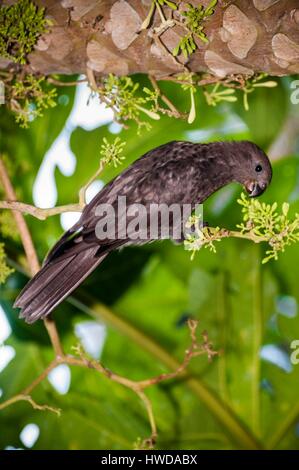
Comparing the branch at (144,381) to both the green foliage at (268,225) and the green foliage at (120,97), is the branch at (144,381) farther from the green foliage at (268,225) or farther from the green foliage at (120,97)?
the green foliage at (120,97)

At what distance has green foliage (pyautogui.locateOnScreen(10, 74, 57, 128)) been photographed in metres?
1.52

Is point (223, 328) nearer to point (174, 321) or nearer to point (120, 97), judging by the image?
point (174, 321)

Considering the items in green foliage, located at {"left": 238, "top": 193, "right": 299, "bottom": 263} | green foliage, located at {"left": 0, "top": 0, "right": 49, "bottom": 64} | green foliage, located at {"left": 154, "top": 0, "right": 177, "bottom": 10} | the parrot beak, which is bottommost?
green foliage, located at {"left": 238, "top": 193, "right": 299, "bottom": 263}

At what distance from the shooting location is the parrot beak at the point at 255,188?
4.81 feet

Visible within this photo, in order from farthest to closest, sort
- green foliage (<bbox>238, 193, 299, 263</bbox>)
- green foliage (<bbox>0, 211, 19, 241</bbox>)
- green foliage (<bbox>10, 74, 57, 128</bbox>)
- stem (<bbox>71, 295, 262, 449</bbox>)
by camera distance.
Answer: stem (<bbox>71, 295, 262, 449</bbox>)
green foliage (<bbox>0, 211, 19, 241</bbox>)
green foliage (<bbox>10, 74, 57, 128</bbox>)
green foliage (<bbox>238, 193, 299, 263</bbox>)

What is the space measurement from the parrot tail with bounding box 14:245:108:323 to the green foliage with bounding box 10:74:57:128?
1.14 feet

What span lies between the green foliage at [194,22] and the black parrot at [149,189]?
0.31m

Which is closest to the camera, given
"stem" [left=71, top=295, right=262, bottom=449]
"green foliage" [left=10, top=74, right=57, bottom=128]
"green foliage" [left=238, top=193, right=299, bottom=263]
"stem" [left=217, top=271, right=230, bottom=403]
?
"green foliage" [left=238, top=193, right=299, bottom=263]

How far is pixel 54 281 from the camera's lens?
1463 mm

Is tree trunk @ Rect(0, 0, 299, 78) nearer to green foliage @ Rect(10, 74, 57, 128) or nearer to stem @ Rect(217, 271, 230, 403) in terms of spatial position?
green foliage @ Rect(10, 74, 57, 128)

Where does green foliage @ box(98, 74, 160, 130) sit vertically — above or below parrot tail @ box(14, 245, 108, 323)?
above

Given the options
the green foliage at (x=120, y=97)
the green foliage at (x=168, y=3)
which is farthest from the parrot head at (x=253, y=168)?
the green foliage at (x=168, y=3)

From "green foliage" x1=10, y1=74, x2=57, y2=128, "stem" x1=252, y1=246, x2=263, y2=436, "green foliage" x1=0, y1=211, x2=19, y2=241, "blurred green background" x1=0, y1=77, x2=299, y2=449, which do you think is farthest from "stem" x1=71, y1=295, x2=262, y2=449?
"green foliage" x1=10, y1=74, x2=57, y2=128

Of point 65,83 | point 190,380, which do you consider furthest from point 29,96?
point 190,380
